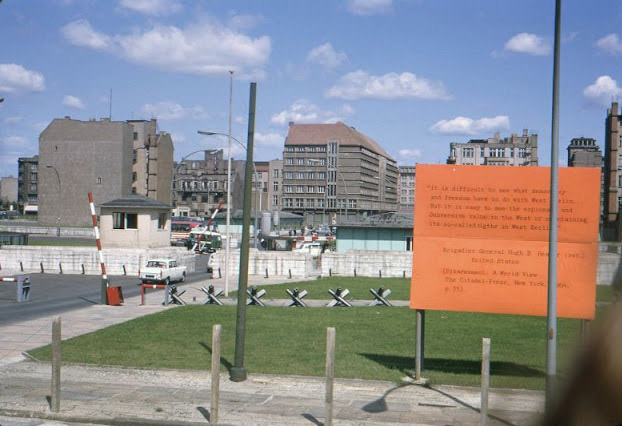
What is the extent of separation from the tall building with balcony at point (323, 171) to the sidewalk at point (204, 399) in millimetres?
124240

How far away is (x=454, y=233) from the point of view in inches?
506

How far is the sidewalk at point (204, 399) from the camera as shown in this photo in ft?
33.9

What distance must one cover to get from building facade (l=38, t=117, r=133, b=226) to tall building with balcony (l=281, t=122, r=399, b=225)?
1835 inches

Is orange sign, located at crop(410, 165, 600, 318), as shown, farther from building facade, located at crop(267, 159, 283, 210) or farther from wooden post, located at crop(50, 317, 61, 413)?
building facade, located at crop(267, 159, 283, 210)

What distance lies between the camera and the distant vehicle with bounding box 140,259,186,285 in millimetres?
35906

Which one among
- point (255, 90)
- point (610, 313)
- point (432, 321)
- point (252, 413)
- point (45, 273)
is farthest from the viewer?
point (45, 273)

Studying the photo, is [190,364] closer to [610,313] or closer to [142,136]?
[610,313]

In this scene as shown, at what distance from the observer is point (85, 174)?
101312mm

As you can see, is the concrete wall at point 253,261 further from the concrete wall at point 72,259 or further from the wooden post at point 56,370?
the wooden post at point 56,370

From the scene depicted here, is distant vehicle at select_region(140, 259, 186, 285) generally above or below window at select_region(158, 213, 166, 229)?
below

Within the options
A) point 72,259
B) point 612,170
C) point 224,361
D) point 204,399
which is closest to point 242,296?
point 204,399

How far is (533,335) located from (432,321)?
11.7 ft

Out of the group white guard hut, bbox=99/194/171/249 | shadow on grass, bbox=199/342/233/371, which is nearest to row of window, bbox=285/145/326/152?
white guard hut, bbox=99/194/171/249

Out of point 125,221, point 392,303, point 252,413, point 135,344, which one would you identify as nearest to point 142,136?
point 125,221
